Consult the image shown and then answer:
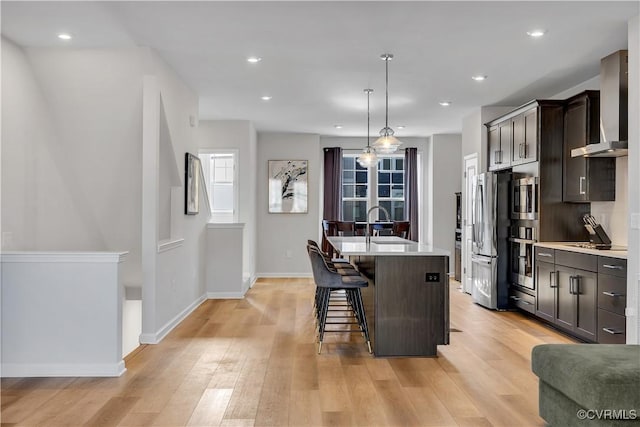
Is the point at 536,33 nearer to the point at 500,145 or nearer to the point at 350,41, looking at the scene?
the point at 350,41

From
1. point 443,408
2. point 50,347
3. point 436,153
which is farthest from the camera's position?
point 436,153

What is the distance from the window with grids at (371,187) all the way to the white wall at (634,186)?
590 cm

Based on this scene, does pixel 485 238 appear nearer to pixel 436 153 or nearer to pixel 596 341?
pixel 596 341

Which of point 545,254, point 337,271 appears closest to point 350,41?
point 337,271

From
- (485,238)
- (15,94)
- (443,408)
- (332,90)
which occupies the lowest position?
(443,408)

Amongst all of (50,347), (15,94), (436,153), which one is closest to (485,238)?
(436,153)

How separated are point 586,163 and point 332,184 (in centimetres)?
498

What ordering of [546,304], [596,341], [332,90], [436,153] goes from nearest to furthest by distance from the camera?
[596,341] → [546,304] → [332,90] → [436,153]

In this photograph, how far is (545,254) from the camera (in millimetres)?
5125

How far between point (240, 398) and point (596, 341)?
10.0 ft

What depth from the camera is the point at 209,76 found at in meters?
5.34

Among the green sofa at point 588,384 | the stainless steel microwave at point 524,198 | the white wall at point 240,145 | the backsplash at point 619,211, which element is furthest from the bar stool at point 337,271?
the backsplash at point 619,211

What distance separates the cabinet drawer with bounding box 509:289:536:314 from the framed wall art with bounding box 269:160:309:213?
4.15 meters

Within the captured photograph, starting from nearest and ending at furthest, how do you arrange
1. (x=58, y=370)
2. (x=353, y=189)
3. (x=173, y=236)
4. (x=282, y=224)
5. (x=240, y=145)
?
1. (x=58, y=370)
2. (x=173, y=236)
3. (x=240, y=145)
4. (x=282, y=224)
5. (x=353, y=189)
